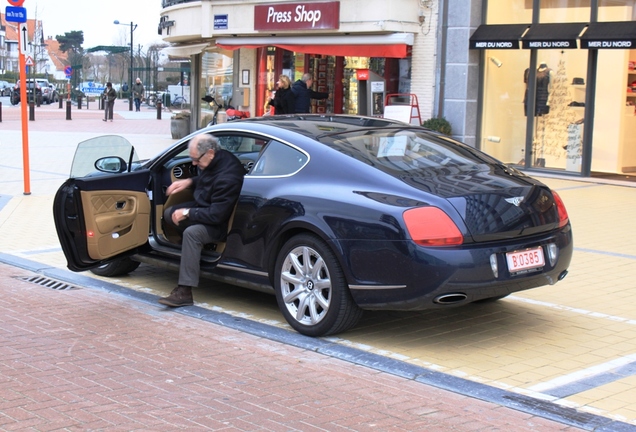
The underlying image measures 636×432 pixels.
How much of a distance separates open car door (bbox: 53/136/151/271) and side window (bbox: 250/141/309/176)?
3.84 ft

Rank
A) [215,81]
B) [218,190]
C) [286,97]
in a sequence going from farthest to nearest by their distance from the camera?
1. [215,81]
2. [286,97]
3. [218,190]

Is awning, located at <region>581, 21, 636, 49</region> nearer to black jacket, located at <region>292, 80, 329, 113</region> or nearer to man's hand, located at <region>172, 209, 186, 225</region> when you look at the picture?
black jacket, located at <region>292, 80, 329, 113</region>

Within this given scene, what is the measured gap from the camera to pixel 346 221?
5.88m

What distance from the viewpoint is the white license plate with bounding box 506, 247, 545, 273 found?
5.75 m

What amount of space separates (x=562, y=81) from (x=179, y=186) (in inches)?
456

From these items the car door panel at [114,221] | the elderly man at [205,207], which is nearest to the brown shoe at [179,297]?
the elderly man at [205,207]

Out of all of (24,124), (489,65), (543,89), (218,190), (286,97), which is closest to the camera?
(218,190)

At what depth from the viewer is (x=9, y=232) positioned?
10.4 metres

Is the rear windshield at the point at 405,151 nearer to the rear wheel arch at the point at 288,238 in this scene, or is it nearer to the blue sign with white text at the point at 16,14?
the rear wheel arch at the point at 288,238

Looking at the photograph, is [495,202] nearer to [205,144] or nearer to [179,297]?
[205,144]

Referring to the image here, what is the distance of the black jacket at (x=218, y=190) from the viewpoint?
6633 millimetres

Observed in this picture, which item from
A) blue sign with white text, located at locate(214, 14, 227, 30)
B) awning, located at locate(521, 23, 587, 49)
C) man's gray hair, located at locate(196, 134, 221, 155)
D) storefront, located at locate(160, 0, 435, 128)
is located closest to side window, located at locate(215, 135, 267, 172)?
man's gray hair, located at locate(196, 134, 221, 155)

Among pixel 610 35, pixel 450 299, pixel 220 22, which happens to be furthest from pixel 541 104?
pixel 450 299

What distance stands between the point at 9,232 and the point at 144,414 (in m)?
6.46
